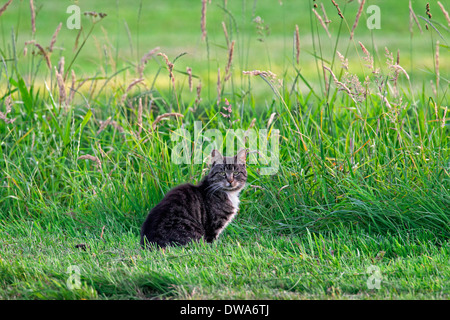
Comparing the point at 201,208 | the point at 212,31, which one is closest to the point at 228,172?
the point at 201,208

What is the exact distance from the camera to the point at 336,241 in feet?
13.8

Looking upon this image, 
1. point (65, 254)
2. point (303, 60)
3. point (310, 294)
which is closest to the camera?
point (310, 294)

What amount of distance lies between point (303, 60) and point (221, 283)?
37.8 ft

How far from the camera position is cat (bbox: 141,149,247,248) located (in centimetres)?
426

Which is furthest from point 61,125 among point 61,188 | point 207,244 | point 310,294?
point 310,294

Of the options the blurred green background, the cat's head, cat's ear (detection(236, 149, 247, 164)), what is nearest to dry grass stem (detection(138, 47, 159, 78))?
the cat's head

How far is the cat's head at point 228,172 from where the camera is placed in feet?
15.6

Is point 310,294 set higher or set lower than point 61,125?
lower

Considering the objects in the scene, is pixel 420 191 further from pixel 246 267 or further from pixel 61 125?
pixel 61 125

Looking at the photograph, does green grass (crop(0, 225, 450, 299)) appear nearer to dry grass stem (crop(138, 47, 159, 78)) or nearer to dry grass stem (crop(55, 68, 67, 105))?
dry grass stem (crop(55, 68, 67, 105))

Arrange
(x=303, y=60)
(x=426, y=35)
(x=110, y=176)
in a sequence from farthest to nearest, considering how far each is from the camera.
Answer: (x=426, y=35), (x=303, y=60), (x=110, y=176)

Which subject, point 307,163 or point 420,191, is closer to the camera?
point 420,191

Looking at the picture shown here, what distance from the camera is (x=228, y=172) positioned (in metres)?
4.78

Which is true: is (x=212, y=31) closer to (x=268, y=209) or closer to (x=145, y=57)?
(x=145, y=57)
